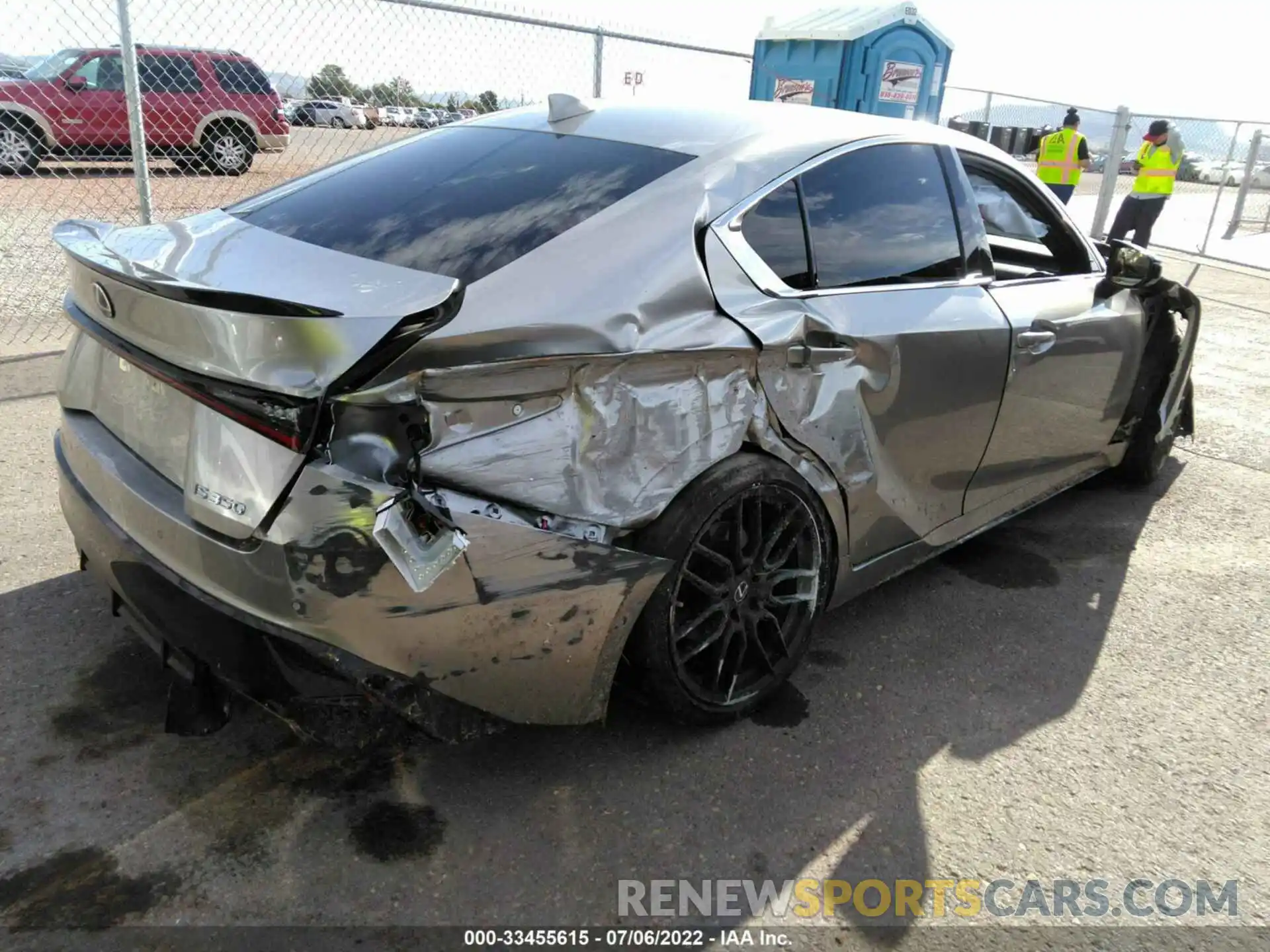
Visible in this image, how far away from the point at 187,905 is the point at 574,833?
0.84 meters

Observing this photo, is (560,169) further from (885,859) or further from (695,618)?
(885,859)

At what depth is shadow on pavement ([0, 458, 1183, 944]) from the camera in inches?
81.0

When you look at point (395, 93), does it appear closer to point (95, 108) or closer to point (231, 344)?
point (95, 108)

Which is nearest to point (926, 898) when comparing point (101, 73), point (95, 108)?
point (95, 108)

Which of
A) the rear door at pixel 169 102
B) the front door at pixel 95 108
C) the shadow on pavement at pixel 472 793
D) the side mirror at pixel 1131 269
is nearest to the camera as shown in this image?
the shadow on pavement at pixel 472 793

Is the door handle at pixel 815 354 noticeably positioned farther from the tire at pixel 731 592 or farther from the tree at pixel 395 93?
the tree at pixel 395 93

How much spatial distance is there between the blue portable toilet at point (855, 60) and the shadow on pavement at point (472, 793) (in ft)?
25.0

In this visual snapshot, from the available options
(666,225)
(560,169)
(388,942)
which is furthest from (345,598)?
(560,169)

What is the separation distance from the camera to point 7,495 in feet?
12.1

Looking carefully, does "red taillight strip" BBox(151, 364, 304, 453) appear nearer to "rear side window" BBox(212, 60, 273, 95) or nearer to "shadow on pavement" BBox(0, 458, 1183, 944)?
"shadow on pavement" BBox(0, 458, 1183, 944)

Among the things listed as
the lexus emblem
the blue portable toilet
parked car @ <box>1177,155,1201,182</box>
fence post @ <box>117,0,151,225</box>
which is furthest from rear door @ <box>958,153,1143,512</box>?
parked car @ <box>1177,155,1201,182</box>

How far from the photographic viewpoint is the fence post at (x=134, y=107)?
16.9 ft

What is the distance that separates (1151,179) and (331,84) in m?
9.83

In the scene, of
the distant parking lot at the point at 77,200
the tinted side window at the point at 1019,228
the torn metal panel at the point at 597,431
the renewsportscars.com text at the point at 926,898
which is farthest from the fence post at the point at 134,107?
the renewsportscars.com text at the point at 926,898
